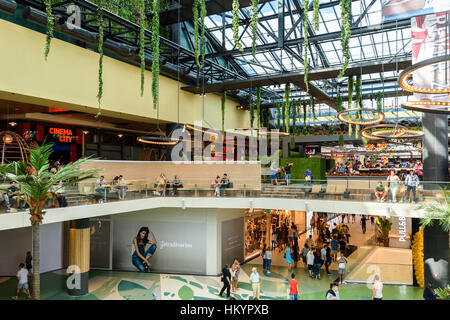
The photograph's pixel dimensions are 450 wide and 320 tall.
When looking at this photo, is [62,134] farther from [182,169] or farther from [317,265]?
[317,265]

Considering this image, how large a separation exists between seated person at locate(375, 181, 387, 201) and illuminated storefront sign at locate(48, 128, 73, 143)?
660 inches

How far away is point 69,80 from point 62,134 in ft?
24.1

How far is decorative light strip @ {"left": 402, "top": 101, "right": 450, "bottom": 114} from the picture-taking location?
9633mm

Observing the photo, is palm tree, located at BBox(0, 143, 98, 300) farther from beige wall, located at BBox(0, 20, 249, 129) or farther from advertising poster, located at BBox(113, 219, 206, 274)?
advertising poster, located at BBox(113, 219, 206, 274)

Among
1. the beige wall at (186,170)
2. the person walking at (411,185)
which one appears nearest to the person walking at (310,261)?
the person walking at (411,185)

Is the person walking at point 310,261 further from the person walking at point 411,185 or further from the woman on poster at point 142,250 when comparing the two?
the woman on poster at point 142,250

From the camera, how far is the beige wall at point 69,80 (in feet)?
36.2

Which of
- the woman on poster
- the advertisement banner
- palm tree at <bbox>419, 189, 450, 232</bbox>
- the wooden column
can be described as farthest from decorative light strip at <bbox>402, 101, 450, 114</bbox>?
the woman on poster

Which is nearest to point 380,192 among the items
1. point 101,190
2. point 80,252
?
point 101,190

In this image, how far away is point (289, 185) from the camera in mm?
14234

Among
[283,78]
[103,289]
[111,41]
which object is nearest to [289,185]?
[283,78]

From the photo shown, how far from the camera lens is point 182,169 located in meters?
20.7
